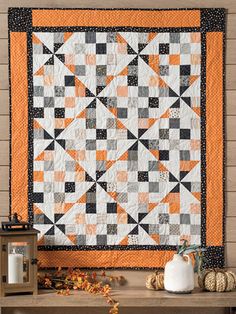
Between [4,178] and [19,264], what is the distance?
1.37ft

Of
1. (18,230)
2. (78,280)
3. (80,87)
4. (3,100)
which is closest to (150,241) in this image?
(78,280)

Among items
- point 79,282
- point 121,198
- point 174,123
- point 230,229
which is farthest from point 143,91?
point 79,282

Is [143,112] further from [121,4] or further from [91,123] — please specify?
[121,4]

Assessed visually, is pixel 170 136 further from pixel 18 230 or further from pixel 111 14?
pixel 18 230

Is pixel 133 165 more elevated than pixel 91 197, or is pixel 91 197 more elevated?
pixel 133 165

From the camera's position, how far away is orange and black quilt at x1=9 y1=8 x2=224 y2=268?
8.32ft

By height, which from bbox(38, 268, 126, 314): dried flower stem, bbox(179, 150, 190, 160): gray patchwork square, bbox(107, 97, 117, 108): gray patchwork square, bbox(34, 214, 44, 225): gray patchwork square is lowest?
Answer: bbox(38, 268, 126, 314): dried flower stem

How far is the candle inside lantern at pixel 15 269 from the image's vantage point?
2.32 meters

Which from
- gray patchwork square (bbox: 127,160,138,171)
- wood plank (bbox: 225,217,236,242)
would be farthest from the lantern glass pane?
wood plank (bbox: 225,217,236,242)

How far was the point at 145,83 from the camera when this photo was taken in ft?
8.37

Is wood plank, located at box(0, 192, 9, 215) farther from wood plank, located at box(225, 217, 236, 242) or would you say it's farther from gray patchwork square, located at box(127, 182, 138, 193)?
wood plank, located at box(225, 217, 236, 242)

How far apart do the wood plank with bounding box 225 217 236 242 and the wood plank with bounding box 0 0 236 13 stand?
93 centimetres

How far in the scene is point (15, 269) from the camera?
233 cm

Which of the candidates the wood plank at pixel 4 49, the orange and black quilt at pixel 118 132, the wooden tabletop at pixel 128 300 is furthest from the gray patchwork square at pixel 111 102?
the wooden tabletop at pixel 128 300
